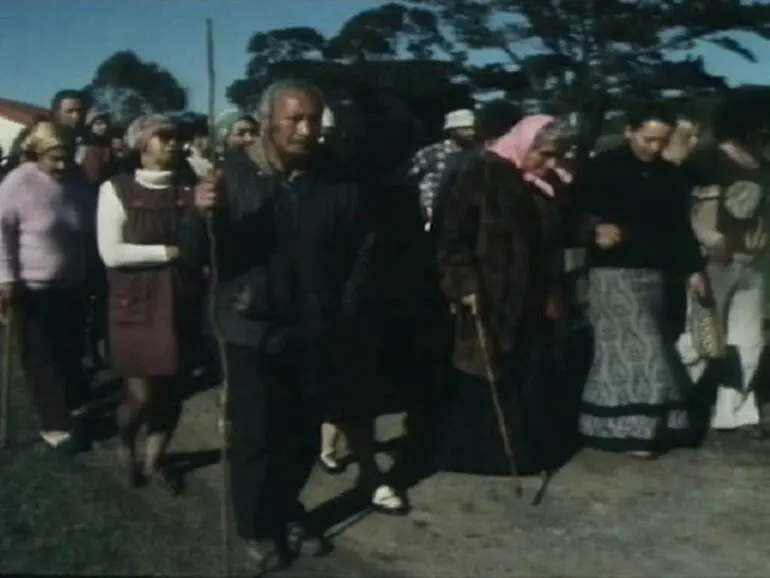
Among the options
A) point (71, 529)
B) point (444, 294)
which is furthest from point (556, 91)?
point (71, 529)

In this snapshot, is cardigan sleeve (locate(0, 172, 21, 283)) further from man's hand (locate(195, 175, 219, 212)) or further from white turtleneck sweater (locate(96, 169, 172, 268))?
man's hand (locate(195, 175, 219, 212))

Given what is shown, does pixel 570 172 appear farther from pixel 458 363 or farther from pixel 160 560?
pixel 160 560

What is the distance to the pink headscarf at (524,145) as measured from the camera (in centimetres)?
692

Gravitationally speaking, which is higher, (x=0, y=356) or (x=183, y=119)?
(x=183, y=119)

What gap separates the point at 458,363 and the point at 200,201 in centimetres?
200

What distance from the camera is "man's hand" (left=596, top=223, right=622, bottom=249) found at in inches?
278

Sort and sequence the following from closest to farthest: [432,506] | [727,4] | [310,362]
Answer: [310,362] < [432,506] < [727,4]

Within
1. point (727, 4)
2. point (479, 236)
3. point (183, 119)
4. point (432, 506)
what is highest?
point (727, 4)

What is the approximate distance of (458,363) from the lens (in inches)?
273

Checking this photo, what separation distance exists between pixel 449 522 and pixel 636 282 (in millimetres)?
1631

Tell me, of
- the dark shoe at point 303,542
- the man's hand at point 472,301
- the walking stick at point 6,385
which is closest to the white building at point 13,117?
the walking stick at point 6,385

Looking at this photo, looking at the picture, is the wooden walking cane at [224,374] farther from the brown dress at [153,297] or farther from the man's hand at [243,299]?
the brown dress at [153,297]

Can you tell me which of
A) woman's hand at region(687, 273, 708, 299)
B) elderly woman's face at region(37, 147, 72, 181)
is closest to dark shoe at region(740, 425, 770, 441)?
woman's hand at region(687, 273, 708, 299)

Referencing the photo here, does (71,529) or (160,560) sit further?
(71,529)
